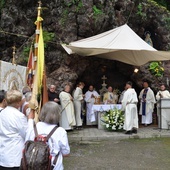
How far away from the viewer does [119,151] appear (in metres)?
7.92

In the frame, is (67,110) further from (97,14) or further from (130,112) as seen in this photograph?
(97,14)

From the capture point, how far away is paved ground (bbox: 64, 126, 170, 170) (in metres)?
6.50

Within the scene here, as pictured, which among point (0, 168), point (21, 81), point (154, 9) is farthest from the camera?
point (154, 9)

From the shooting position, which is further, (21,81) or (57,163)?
(21,81)

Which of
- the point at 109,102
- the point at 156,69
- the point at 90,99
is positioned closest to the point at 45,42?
the point at 90,99

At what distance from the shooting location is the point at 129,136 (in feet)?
32.4

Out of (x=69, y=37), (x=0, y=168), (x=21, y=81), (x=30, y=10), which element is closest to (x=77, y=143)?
(x=21, y=81)

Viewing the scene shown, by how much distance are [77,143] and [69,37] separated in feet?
16.5

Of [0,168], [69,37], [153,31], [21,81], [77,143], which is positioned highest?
[153,31]

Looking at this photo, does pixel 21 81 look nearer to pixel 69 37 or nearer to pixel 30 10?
pixel 69 37

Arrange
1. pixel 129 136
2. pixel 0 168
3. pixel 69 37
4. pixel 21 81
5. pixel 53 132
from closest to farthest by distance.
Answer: pixel 53 132
pixel 0 168
pixel 21 81
pixel 129 136
pixel 69 37

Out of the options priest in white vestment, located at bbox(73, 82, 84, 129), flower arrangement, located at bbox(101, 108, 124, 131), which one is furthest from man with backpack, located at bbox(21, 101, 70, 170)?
priest in white vestment, located at bbox(73, 82, 84, 129)

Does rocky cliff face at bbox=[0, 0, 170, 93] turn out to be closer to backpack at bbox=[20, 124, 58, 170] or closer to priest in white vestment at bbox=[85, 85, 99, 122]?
priest in white vestment at bbox=[85, 85, 99, 122]

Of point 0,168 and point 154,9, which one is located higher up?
point 154,9
